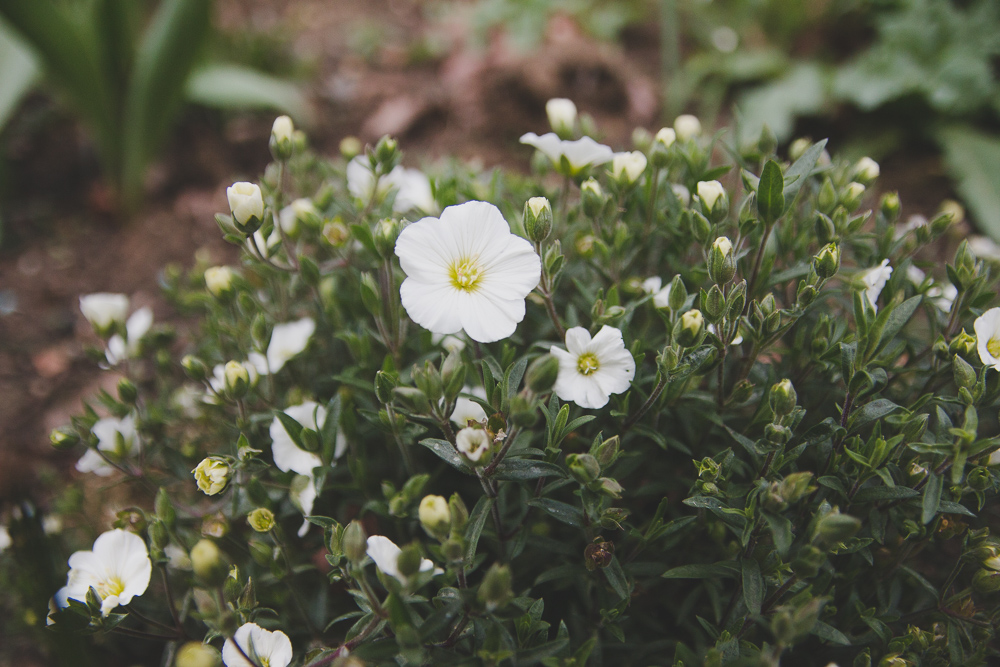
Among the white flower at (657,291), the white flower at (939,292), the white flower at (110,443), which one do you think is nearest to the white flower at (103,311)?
the white flower at (110,443)

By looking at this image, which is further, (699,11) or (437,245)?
(699,11)

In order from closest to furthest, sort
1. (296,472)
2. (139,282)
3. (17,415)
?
(296,472) < (17,415) < (139,282)

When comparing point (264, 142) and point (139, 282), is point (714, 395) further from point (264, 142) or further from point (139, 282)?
point (264, 142)

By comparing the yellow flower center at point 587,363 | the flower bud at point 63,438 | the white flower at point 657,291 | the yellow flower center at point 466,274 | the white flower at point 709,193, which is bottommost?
the flower bud at point 63,438

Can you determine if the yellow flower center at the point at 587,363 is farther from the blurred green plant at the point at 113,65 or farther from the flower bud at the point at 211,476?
the blurred green plant at the point at 113,65

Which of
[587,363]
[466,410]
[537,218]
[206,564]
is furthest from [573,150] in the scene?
[206,564]

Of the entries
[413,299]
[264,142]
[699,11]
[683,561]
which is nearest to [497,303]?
[413,299]
